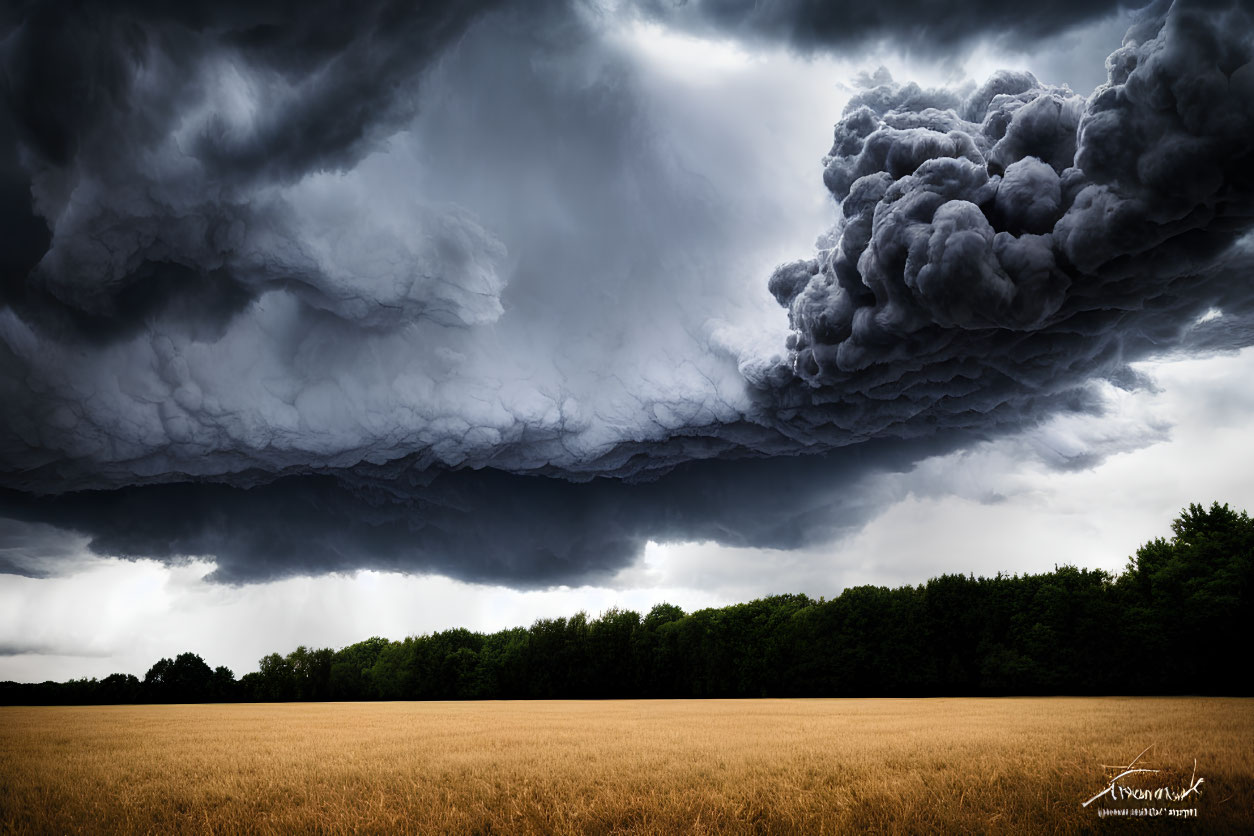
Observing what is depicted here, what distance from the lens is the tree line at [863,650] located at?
179 feet

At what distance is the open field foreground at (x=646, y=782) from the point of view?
11.8 meters

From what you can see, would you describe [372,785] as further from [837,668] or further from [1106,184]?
[837,668]

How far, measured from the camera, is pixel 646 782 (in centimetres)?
1492

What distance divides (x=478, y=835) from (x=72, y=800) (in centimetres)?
909

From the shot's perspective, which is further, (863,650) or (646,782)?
(863,650)

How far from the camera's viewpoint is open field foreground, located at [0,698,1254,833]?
11.8 meters

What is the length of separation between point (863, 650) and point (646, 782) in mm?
60783

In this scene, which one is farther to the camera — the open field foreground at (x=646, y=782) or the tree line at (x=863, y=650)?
the tree line at (x=863, y=650)

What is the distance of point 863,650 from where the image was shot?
6925 cm

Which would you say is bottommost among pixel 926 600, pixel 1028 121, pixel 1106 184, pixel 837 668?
pixel 837 668

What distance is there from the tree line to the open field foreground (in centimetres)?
3433

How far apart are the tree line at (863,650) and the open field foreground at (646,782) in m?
34.3

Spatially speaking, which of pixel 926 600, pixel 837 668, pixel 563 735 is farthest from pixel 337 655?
pixel 563 735

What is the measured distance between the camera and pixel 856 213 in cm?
→ 3909
